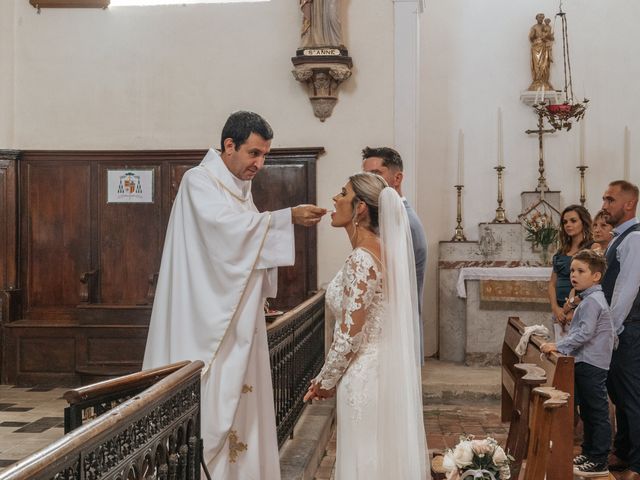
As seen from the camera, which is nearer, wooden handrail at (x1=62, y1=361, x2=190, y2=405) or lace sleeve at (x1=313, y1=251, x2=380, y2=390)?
wooden handrail at (x1=62, y1=361, x2=190, y2=405)

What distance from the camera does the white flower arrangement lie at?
2676 millimetres

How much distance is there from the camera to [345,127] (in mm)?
7625

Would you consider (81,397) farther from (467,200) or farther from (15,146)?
(467,200)

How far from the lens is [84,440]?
180 cm

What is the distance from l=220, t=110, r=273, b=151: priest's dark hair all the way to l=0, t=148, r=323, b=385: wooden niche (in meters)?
4.16

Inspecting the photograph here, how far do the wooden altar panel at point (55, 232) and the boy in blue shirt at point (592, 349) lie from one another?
4.96 metres

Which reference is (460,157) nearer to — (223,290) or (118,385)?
(223,290)

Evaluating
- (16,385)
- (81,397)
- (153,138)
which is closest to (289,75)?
(153,138)

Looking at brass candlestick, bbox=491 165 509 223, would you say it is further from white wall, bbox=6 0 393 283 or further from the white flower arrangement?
the white flower arrangement

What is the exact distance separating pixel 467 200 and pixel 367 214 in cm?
630

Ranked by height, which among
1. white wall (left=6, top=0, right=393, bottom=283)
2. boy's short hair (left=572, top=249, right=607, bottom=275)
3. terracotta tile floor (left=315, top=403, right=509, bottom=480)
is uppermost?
white wall (left=6, top=0, right=393, bottom=283)

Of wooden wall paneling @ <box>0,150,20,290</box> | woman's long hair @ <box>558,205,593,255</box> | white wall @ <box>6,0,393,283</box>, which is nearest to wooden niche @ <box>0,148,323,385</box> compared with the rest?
wooden wall paneling @ <box>0,150,20,290</box>

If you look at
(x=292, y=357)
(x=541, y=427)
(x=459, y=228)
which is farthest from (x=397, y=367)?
(x=459, y=228)

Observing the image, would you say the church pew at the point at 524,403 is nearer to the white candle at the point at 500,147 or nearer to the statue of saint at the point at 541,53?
the white candle at the point at 500,147
